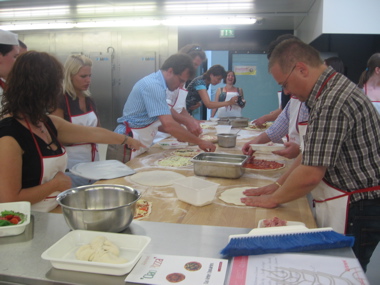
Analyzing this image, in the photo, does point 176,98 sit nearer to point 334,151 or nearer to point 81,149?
point 81,149

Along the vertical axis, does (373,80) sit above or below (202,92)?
above

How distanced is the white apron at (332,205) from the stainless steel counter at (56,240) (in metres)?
0.54

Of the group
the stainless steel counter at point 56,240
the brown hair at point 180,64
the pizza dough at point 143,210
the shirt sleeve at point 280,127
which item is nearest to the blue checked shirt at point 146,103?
the brown hair at point 180,64

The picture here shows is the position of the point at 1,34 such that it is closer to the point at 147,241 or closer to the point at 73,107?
the point at 73,107

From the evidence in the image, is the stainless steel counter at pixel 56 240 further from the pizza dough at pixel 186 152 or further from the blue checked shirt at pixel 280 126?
the blue checked shirt at pixel 280 126

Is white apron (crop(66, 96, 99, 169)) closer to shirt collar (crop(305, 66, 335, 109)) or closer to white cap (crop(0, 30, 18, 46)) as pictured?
white cap (crop(0, 30, 18, 46))

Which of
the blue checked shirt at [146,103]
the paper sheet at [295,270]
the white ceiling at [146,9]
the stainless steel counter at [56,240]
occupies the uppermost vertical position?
the white ceiling at [146,9]

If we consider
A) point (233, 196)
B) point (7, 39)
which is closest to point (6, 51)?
point (7, 39)

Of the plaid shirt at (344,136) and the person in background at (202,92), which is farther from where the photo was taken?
the person in background at (202,92)

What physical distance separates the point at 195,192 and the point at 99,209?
0.61m

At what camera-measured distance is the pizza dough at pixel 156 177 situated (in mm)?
2018

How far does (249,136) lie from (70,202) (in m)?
2.87

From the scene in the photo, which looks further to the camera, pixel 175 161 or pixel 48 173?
pixel 175 161

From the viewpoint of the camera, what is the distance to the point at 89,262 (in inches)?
36.1
